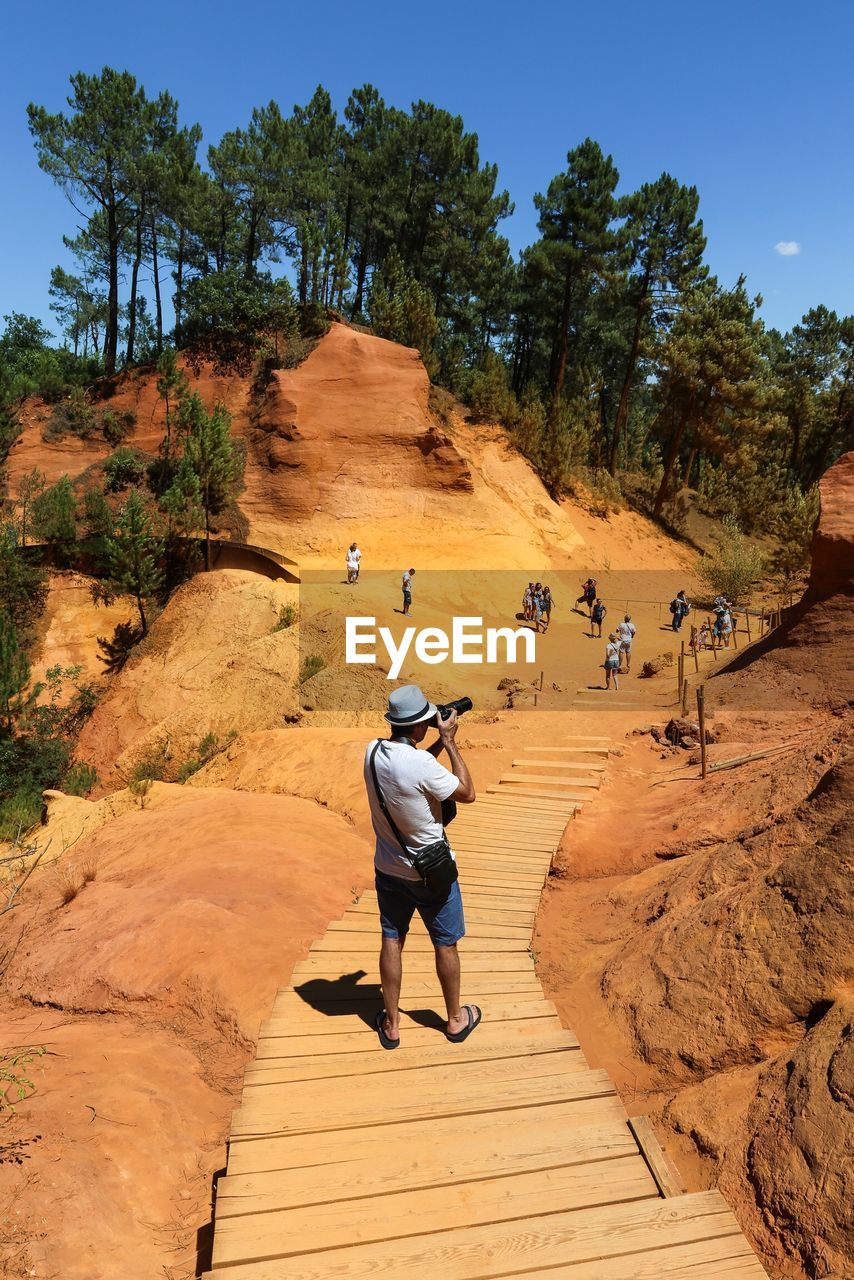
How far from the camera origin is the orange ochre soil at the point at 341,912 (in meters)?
3.16

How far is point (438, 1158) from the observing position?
10.1ft

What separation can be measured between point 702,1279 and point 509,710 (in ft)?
42.0

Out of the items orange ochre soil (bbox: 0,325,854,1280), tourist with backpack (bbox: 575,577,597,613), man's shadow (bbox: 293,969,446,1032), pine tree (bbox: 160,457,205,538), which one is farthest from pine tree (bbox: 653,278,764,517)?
man's shadow (bbox: 293,969,446,1032)

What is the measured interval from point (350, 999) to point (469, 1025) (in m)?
0.78

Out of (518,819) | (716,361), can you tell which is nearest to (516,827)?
(518,819)

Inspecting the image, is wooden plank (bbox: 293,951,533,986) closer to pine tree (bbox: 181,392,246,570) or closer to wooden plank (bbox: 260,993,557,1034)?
wooden plank (bbox: 260,993,557,1034)

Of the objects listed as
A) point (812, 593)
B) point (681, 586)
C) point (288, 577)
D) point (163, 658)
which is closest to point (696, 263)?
point (681, 586)

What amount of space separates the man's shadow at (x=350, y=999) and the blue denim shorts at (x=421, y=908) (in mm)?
651

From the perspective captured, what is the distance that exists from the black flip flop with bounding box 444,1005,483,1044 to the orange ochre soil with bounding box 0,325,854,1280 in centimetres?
82

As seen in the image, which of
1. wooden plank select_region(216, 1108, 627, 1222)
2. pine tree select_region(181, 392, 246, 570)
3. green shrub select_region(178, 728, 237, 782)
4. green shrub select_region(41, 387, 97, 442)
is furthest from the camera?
green shrub select_region(41, 387, 97, 442)

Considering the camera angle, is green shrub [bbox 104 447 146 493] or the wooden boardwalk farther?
green shrub [bbox 104 447 146 493]

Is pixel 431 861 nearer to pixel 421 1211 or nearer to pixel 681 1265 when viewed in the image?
pixel 421 1211

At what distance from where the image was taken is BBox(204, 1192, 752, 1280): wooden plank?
8.38 feet

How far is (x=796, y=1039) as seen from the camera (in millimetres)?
3568
